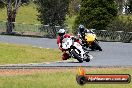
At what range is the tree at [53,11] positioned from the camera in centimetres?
4212

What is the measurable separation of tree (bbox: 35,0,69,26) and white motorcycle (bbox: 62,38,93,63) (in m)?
20.4

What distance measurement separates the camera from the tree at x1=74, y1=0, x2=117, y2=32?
38.7 metres

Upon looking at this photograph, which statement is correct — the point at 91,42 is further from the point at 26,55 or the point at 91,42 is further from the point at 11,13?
the point at 11,13

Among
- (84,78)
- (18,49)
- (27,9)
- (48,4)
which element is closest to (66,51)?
(18,49)

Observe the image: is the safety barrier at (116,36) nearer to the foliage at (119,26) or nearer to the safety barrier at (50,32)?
the safety barrier at (50,32)

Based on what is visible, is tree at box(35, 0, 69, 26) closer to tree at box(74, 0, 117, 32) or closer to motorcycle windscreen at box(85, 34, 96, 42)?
tree at box(74, 0, 117, 32)

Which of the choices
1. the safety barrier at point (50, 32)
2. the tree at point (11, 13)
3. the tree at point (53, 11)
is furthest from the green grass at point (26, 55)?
the tree at point (53, 11)

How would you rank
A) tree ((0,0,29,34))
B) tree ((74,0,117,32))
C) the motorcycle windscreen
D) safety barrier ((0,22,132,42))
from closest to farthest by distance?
the motorcycle windscreen
safety barrier ((0,22,132,42))
tree ((74,0,117,32))
tree ((0,0,29,34))

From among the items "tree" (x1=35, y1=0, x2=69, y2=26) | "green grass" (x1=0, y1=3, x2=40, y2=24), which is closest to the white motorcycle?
"tree" (x1=35, y1=0, x2=69, y2=26)

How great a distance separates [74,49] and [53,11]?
69.3 ft

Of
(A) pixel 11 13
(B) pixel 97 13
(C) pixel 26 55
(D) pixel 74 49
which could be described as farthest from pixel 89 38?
(A) pixel 11 13

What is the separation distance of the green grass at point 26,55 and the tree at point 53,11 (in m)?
15.3

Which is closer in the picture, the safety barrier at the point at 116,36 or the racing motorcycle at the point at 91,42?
the racing motorcycle at the point at 91,42

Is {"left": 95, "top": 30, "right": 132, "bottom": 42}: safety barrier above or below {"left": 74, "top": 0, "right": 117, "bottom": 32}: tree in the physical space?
below
